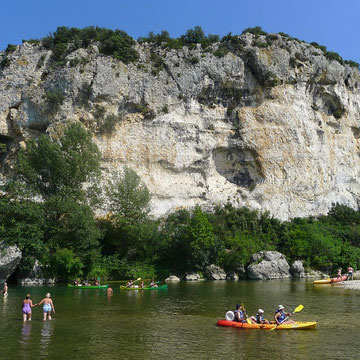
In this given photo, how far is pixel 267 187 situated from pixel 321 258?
12.1 metres

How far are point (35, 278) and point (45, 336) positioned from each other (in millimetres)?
20733

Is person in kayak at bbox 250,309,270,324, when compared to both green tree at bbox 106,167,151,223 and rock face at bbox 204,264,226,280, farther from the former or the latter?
green tree at bbox 106,167,151,223

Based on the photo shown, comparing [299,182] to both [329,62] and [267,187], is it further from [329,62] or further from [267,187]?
[329,62]

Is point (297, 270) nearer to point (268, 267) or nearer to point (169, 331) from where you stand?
point (268, 267)

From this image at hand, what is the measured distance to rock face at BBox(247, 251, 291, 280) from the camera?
1540 inches

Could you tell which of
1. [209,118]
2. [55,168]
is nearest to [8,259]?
[55,168]

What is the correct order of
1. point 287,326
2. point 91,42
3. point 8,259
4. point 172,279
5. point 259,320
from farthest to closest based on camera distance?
point 91,42, point 172,279, point 8,259, point 259,320, point 287,326

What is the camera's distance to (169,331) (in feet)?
51.0

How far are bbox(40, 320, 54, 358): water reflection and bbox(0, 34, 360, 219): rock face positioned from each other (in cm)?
3147

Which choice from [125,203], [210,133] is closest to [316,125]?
[210,133]

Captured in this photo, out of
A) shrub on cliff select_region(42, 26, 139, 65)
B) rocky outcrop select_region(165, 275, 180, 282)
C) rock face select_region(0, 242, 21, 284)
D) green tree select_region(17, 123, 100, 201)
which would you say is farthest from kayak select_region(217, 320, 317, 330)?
shrub on cliff select_region(42, 26, 139, 65)

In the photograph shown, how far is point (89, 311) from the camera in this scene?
65.5 feet

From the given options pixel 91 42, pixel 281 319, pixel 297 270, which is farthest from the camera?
pixel 91 42

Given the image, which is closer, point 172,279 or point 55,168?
point 55,168
